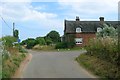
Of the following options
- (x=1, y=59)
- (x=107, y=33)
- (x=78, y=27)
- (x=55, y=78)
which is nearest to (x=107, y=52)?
(x=55, y=78)

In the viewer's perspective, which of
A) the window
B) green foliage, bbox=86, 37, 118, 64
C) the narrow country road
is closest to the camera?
the narrow country road

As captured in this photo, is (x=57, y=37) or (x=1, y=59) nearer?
(x=1, y=59)

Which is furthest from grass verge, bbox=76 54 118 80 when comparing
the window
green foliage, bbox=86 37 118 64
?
the window

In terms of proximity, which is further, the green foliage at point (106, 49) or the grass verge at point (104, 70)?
the green foliage at point (106, 49)

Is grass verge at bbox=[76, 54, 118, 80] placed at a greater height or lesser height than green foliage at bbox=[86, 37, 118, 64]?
lesser

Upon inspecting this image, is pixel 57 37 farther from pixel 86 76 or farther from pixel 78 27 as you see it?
pixel 86 76

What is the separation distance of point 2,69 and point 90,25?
4943cm

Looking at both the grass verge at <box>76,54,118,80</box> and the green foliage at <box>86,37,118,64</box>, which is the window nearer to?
the green foliage at <box>86,37,118,64</box>

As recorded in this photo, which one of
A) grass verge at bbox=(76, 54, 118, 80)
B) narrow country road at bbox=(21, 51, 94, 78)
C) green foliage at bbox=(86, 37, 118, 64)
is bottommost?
narrow country road at bbox=(21, 51, 94, 78)

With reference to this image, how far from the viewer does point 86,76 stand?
21250 mm

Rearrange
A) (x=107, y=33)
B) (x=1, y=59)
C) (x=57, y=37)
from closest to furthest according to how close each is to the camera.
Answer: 1. (x=1, y=59)
2. (x=107, y=33)
3. (x=57, y=37)

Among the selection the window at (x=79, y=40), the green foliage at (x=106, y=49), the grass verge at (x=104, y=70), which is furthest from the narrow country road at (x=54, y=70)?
the window at (x=79, y=40)

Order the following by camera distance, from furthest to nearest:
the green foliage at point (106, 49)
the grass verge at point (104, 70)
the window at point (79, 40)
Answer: the window at point (79, 40) → the green foliage at point (106, 49) → the grass verge at point (104, 70)

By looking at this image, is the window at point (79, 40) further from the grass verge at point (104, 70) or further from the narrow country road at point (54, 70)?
the grass verge at point (104, 70)
